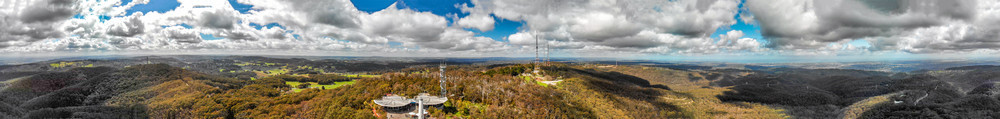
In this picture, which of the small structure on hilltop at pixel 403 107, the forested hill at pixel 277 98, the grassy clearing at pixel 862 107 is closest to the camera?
the small structure on hilltop at pixel 403 107

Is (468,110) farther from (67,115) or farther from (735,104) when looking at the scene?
(735,104)

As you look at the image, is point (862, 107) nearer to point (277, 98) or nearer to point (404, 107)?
point (404, 107)

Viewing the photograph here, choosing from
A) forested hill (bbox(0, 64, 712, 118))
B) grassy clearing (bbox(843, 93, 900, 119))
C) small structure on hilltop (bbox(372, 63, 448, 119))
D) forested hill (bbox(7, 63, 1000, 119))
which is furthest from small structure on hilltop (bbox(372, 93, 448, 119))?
grassy clearing (bbox(843, 93, 900, 119))

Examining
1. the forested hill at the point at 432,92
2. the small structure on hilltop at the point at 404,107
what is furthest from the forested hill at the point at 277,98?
the small structure on hilltop at the point at 404,107

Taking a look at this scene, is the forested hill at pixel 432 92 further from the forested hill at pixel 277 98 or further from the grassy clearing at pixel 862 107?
the grassy clearing at pixel 862 107

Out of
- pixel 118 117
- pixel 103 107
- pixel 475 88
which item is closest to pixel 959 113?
pixel 475 88

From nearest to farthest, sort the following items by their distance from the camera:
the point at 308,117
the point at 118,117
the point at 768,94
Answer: the point at 308,117, the point at 118,117, the point at 768,94

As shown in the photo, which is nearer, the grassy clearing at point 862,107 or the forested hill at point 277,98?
the forested hill at point 277,98

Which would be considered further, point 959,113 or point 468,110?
point 959,113

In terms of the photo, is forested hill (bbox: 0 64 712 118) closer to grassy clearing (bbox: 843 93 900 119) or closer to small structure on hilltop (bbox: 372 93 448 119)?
small structure on hilltop (bbox: 372 93 448 119)

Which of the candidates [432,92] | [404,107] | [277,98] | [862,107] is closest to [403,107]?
[404,107]

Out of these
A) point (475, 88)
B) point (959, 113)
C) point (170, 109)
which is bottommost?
point (959, 113)
